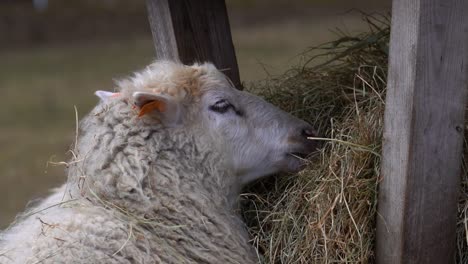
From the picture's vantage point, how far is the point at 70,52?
21.2 m

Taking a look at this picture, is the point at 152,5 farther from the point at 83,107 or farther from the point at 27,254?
the point at 83,107

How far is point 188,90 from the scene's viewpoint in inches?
142

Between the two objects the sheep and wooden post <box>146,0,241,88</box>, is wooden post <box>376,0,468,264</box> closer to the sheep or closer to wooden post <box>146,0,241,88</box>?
the sheep

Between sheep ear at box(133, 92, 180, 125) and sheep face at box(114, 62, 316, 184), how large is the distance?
3 cm

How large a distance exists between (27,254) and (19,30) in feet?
68.7

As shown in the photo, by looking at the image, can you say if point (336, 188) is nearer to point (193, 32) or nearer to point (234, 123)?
point (234, 123)

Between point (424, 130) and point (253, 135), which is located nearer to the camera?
point (424, 130)

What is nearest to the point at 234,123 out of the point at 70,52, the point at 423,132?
the point at 423,132

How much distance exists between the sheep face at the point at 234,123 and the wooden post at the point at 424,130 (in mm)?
632

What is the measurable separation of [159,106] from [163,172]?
28 cm

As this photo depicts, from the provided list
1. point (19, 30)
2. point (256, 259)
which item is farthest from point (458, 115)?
point (19, 30)

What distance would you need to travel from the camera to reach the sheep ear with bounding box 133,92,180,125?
3.35 m

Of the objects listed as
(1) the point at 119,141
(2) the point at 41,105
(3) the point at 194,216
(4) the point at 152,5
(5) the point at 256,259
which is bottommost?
(2) the point at 41,105

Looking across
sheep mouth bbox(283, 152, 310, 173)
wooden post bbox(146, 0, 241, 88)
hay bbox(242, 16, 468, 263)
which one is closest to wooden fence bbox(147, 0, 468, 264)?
hay bbox(242, 16, 468, 263)
